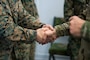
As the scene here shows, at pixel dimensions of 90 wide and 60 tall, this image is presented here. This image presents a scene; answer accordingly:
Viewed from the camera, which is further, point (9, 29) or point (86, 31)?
point (9, 29)

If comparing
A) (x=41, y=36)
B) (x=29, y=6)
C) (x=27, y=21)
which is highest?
(x=29, y=6)

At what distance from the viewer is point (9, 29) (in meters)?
1.54

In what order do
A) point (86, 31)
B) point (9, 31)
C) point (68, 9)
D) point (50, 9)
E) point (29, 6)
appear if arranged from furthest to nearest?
1. point (50, 9)
2. point (68, 9)
3. point (29, 6)
4. point (9, 31)
5. point (86, 31)

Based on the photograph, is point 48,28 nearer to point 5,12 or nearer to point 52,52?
point 5,12

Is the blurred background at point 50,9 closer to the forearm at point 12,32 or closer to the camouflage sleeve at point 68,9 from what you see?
the camouflage sleeve at point 68,9

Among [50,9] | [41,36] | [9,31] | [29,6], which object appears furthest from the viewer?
[50,9]

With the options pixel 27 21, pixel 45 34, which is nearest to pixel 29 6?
pixel 27 21

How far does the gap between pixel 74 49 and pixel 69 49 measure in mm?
241

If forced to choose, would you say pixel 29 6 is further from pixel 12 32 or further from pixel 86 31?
pixel 86 31

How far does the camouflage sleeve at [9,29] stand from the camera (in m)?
1.51

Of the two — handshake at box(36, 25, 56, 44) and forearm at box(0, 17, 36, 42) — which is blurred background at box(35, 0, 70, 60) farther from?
forearm at box(0, 17, 36, 42)

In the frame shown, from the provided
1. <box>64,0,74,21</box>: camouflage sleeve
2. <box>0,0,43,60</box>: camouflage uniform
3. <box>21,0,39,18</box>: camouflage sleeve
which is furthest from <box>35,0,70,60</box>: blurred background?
<box>0,0,43,60</box>: camouflage uniform

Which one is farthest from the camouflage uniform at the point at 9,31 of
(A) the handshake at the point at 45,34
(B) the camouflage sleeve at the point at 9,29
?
(A) the handshake at the point at 45,34

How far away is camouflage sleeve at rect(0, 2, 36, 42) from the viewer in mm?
1508
